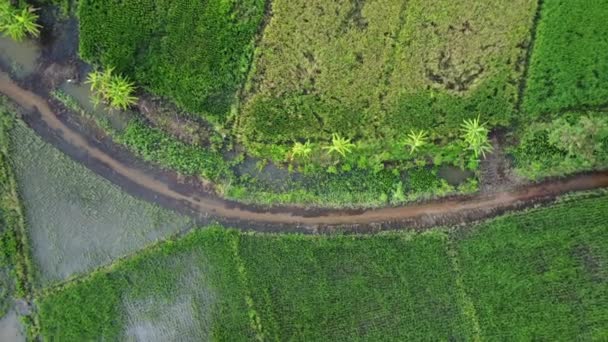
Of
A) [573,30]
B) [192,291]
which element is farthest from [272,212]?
[573,30]

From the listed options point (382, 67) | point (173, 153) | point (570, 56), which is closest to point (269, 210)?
point (173, 153)

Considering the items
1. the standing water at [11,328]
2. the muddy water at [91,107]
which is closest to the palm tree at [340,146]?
the muddy water at [91,107]

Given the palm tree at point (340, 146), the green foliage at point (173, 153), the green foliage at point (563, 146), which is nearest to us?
the green foliage at point (563, 146)

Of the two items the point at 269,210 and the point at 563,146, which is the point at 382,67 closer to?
the point at 269,210

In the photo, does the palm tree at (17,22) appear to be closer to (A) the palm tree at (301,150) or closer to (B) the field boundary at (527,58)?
(A) the palm tree at (301,150)

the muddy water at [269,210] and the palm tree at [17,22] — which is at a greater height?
the palm tree at [17,22]

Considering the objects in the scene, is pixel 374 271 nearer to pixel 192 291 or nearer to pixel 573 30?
pixel 192 291

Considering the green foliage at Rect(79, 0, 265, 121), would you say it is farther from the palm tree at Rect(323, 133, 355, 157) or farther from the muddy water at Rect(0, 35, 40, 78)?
the palm tree at Rect(323, 133, 355, 157)

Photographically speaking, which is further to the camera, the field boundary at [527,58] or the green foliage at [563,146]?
the field boundary at [527,58]
